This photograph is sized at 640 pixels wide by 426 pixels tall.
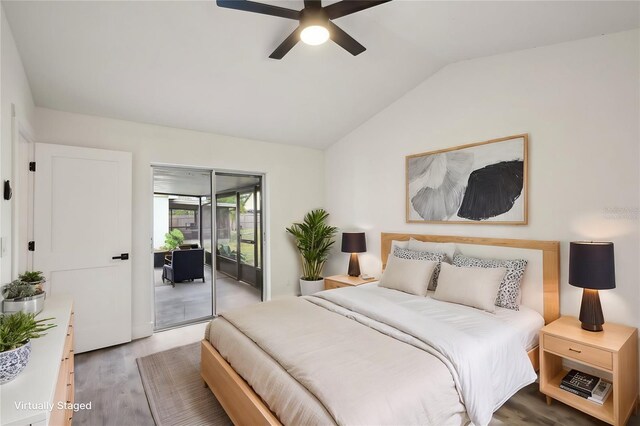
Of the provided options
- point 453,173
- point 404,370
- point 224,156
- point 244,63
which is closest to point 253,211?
point 224,156

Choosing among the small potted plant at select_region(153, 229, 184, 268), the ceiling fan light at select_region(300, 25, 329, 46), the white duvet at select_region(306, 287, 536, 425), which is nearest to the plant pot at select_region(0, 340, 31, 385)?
the white duvet at select_region(306, 287, 536, 425)

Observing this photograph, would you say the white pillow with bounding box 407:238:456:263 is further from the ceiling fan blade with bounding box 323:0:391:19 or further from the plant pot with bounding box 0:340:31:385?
the plant pot with bounding box 0:340:31:385

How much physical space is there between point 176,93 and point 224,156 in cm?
116

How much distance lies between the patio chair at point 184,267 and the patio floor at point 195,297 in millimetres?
105

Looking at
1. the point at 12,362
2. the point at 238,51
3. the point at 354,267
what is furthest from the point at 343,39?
the point at 354,267

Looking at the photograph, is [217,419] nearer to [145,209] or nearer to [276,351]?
[276,351]

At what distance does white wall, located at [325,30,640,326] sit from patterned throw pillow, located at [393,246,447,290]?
0.34 metres

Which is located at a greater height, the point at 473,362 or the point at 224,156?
the point at 224,156

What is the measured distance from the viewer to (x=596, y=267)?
221 cm

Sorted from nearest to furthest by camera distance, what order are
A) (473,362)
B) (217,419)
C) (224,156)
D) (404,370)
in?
1. (404,370)
2. (473,362)
3. (217,419)
4. (224,156)

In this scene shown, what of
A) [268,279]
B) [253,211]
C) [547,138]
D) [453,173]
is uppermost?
[547,138]

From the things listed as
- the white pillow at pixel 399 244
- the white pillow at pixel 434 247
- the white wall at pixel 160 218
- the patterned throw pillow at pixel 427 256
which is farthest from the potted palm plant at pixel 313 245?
the white wall at pixel 160 218

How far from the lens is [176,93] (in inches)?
130

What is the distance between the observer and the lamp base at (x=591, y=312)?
7.44 feet
